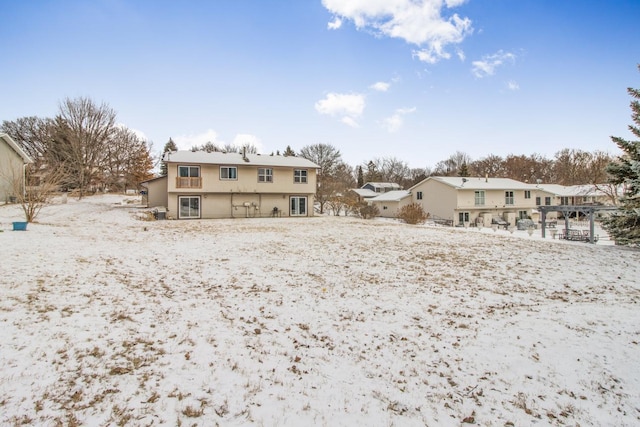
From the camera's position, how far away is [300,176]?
28.2 m

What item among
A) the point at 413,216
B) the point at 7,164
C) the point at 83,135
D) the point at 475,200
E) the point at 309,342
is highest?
the point at 83,135

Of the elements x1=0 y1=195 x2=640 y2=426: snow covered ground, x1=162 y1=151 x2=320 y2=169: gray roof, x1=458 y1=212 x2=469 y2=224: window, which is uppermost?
x1=162 y1=151 x2=320 y2=169: gray roof

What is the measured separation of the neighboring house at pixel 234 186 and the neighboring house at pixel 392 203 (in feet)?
44.3

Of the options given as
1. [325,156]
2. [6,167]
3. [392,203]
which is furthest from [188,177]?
[325,156]

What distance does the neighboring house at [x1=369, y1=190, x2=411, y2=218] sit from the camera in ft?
128

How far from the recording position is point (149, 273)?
8086 millimetres

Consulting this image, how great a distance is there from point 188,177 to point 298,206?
10.2 m

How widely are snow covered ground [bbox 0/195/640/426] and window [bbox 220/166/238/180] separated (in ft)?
54.3

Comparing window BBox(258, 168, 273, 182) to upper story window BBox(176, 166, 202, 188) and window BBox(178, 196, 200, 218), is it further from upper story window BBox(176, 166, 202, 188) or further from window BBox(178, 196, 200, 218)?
window BBox(178, 196, 200, 218)

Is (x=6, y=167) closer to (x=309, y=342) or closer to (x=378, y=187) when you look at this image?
(x=309, y=342)

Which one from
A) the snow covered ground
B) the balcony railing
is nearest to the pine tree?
the snow covered ground

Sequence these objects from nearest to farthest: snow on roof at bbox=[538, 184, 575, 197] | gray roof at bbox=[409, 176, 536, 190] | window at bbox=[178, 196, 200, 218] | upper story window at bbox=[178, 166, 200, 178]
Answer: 1. upper story window at bbox=[178, 166, 200, 178]
2. window at bbox=[178, 196, 200, 218]
3. gray roof at bbox=[409, 176, 536, 190]
4. snow on roof at bbox=[538, 184, 575, 197]

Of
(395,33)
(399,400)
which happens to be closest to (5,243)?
(399,400)

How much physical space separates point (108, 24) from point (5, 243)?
40.8 ft
